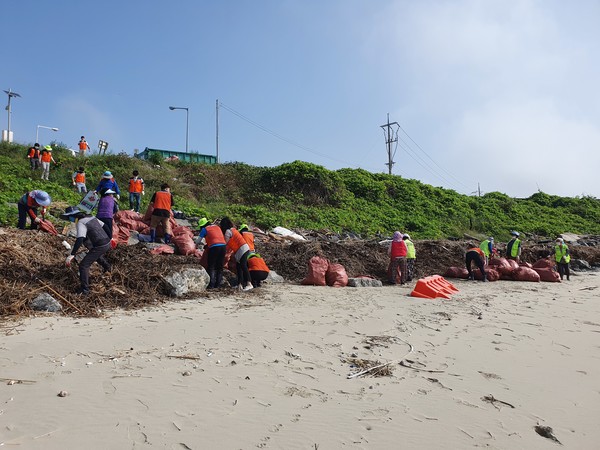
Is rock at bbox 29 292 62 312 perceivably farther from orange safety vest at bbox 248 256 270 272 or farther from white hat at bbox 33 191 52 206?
white hat at bbox 33 191 52 206

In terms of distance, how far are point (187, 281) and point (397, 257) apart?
492 cm

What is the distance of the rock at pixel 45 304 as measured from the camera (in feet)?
16.6

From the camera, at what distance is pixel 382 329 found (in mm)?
5062

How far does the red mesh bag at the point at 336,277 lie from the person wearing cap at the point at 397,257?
1634 millimetres

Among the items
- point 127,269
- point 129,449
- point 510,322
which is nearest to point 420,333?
point 510,322

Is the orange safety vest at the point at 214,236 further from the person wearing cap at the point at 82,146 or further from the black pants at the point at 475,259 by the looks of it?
the person wearing cap at the point at 82,146

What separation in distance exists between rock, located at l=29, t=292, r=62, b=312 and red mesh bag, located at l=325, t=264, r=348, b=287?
189 inches

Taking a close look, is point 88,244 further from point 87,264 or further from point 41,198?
point 41,198

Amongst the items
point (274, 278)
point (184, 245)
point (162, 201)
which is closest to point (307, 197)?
point (162, 201)

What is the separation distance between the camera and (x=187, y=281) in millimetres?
6555

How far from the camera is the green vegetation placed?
16.7 m

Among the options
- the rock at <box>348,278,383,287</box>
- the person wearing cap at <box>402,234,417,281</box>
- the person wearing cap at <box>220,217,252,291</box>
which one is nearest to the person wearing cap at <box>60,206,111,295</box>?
the person wearing cap at <box>220,217,252,291</box>

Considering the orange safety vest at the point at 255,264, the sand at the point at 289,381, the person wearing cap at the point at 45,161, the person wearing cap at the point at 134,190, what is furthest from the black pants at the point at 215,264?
the person wearing cap at the point at 45,161

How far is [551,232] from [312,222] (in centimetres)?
1510
